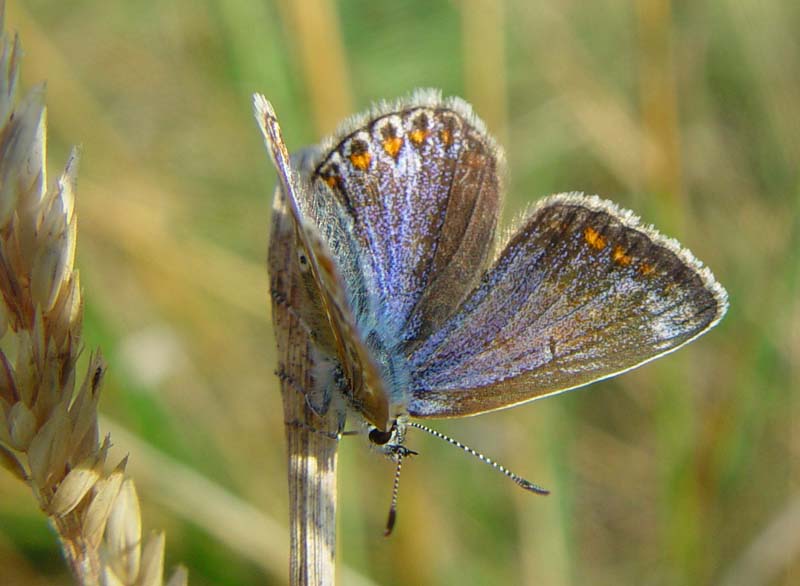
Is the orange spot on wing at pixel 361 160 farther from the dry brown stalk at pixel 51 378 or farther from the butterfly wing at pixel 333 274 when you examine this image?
the dry brown stalk at pixel 51 378

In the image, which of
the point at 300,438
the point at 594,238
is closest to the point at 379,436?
the point at 300,438

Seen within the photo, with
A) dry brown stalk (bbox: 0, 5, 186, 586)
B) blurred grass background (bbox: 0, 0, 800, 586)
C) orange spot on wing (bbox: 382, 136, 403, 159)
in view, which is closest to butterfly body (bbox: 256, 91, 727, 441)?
orange spot on wing (bbox: 382, 136, 403, 159)

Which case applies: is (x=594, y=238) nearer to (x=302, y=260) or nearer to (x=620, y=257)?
(x=620, y=257)

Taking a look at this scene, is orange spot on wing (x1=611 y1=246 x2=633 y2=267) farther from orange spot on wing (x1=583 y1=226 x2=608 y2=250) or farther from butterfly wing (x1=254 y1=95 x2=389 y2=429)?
butterfly wing (x1=254 y1=95 x2=389 y2=429)

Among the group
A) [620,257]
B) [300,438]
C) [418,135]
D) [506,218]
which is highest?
[506,218]

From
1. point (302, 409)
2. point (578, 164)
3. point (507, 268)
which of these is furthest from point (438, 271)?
point (578, 164)

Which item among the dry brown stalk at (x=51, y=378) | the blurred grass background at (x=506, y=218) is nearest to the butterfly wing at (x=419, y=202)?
the blurred grass background at (x=506, y=218)
